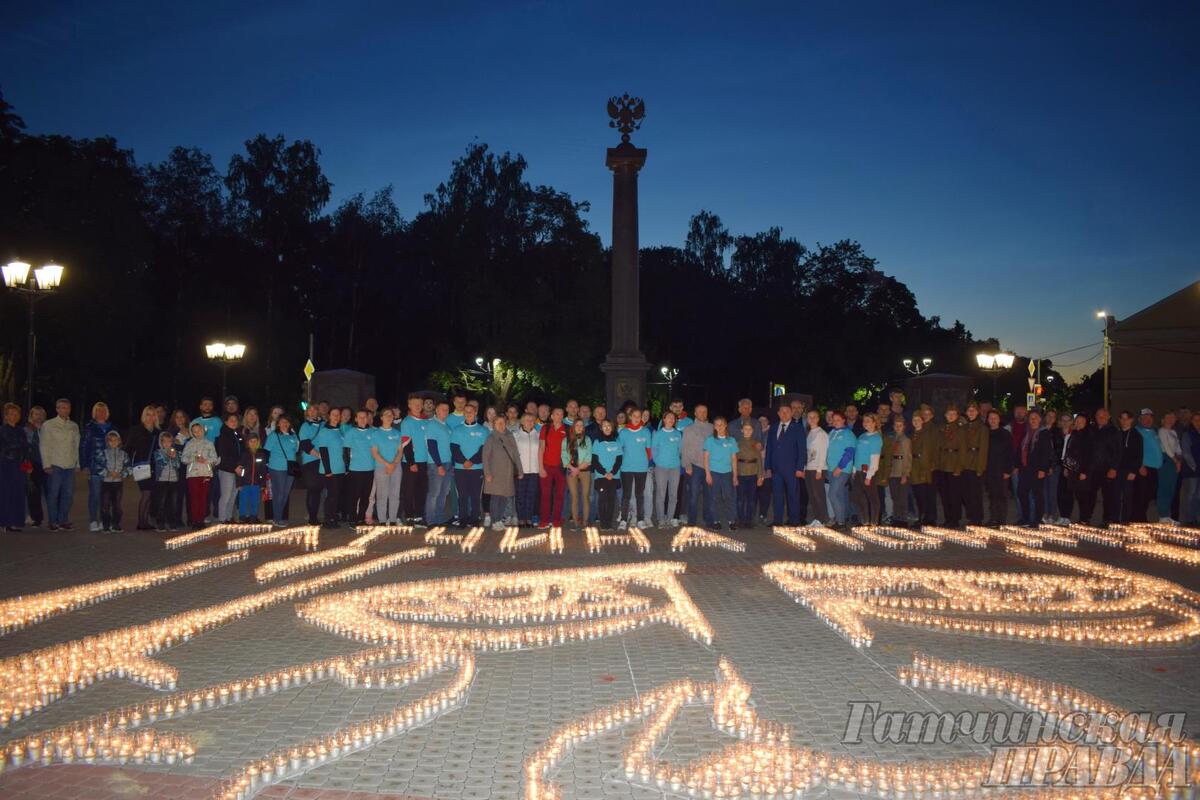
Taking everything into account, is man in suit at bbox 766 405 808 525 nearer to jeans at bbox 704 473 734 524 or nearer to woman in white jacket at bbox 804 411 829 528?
woman in white jacket at bbox 804 411 829 528

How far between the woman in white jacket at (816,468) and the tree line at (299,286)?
28822 mm

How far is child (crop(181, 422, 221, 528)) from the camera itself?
12945 mm

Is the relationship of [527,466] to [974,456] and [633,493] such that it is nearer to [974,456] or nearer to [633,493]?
[633,493]

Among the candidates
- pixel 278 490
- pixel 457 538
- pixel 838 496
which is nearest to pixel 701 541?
pixel 838 496

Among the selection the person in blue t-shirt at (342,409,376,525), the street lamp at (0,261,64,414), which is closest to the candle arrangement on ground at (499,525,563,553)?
the person in blue t-shirt at (342,409,376,525)

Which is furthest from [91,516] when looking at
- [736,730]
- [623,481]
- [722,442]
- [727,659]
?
[736,730]

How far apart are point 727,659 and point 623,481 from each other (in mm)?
7363

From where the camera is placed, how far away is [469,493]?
1355 cm

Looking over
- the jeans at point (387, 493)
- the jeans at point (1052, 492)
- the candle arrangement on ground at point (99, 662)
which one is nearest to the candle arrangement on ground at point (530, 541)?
the jeans at point (387, 493)

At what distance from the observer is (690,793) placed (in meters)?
4.12

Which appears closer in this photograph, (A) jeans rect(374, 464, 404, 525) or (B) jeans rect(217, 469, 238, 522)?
(B) jeans rect(217, 469, 238, 522)

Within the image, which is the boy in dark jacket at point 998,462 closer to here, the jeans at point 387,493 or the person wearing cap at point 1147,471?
the person wearing cap at point 1147,471

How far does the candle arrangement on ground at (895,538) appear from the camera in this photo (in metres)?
11.6

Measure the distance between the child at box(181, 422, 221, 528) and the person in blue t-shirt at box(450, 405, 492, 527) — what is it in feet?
10.8
